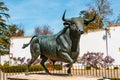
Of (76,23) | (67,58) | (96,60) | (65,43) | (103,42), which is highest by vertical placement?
(103,42)

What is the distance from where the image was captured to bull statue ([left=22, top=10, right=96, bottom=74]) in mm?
7457

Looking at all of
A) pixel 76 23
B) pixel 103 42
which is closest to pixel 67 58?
pixel 76 23

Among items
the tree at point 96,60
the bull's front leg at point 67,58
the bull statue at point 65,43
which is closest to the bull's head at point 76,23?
the bull statue at point 65,43

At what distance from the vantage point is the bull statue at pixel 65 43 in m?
7.46

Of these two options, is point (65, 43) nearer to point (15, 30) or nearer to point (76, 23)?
point (76, 23)

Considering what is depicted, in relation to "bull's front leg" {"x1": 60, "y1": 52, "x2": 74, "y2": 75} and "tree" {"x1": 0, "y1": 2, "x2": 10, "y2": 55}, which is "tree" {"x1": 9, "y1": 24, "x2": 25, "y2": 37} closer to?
"tree" {"x1": 0, "y1": 2, "x2": 10, "y2": 55}

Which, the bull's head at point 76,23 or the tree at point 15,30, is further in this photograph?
the tree at point 15,30

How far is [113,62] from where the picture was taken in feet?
87.2

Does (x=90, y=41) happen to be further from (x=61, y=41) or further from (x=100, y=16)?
(x=61, y=41)

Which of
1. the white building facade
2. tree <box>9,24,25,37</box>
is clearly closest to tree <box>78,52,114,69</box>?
the white building facade

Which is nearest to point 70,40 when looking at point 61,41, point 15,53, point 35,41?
point 61,41

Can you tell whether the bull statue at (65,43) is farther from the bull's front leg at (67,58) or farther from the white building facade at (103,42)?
the white building facade at (103,42)

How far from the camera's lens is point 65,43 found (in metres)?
7.80

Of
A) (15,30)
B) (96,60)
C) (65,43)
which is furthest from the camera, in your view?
(15,30)
